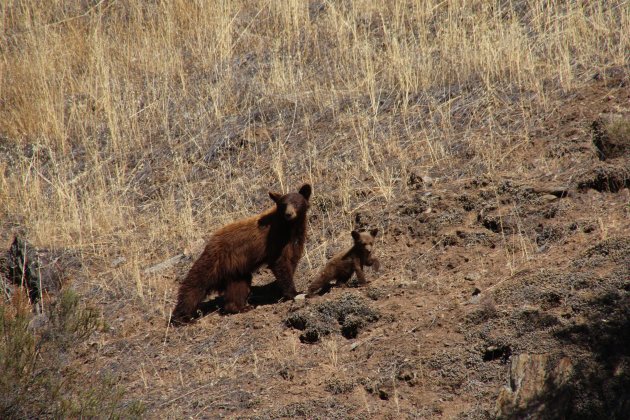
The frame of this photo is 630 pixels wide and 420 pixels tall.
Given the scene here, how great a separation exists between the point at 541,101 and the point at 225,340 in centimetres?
523

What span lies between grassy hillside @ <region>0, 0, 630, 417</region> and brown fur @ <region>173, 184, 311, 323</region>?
281 millimetres

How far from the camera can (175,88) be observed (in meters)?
15.0

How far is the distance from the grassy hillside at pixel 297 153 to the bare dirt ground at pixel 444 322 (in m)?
0.03

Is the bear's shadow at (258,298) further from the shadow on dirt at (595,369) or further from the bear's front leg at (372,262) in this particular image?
the shadow on dirt at (595,369)

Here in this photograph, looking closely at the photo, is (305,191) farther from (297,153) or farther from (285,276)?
(297,153)

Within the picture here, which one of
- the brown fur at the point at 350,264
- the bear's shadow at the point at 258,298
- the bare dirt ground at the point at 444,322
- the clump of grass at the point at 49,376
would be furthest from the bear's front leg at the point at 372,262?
the clump of grass at the point at 49,376

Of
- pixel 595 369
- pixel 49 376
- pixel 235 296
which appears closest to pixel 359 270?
pixel 235 296

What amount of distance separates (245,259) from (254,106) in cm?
492

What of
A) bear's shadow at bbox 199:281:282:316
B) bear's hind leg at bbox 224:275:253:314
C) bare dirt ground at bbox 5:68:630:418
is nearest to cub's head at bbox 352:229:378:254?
bare dirt ground at bbox 5:68:630:418

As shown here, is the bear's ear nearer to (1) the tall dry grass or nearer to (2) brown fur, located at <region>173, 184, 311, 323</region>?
(2) brown fur, located at <region>173, 184, 311, 323</region>

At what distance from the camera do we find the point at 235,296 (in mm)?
9227

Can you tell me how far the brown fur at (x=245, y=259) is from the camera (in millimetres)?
9188

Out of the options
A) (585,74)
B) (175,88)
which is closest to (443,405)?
(585,74)

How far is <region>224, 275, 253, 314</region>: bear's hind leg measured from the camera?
9219mm
